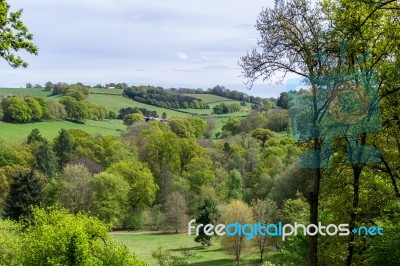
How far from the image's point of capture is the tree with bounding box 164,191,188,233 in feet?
128

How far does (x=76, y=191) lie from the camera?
3809 cm

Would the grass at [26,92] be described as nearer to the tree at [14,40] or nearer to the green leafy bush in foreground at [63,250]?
the green leafy bush in foreground at [63,250]

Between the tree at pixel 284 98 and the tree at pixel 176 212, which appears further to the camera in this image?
the tree at pixel 176 212

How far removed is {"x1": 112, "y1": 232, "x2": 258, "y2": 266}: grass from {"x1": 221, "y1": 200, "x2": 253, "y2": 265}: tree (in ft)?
4.43

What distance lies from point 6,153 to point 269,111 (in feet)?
142

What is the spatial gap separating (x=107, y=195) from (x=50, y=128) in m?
32.1

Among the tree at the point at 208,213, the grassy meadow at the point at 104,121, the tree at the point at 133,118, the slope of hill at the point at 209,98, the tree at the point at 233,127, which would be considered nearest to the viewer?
the tree at the point at 208,213

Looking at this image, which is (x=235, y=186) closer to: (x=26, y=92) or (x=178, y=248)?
(x=178, y=248)

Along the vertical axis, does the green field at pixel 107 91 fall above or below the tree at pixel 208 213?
above

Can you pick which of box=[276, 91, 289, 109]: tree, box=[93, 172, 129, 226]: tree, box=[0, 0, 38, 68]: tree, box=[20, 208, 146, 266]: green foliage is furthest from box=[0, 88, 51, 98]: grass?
box=[0, 0, 38, 68]: tree

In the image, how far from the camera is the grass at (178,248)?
30.7m

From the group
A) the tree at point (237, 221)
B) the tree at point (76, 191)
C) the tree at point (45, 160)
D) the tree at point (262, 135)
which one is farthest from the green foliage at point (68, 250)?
the tree at point (262, 135)

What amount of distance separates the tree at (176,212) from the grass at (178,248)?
0.96m

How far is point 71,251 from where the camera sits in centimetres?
1652
